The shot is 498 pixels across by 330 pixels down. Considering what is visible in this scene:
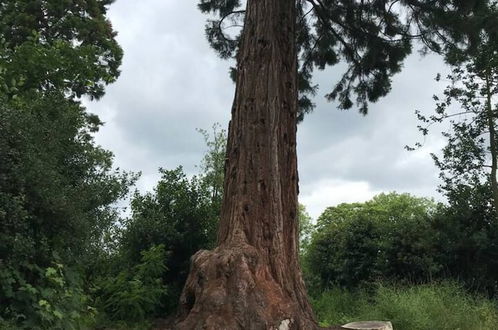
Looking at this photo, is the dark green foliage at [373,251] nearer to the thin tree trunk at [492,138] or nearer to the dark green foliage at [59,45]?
the thin tree trunk at [492,138]

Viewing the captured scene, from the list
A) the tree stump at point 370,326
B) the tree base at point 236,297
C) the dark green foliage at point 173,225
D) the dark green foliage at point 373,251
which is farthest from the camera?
the dark green foliage at point 373,251

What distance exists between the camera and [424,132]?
490 inches

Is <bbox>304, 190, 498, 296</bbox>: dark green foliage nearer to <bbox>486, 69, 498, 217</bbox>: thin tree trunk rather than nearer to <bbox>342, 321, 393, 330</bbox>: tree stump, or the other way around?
<bbox>486, 69, 498, 217</bbox>: thin tree trunk

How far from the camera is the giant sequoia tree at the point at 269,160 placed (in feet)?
16.2

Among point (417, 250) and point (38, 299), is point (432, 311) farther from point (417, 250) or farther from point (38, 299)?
point (38, 299)

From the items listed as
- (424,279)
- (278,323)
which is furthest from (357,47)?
(278,323)

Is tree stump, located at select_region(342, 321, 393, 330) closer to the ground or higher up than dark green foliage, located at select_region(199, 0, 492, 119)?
closer to the ground

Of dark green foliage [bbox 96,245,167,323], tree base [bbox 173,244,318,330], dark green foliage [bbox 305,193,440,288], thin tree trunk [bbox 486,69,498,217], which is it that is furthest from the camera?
thin tree trunk [bbox 486,69,498,217]

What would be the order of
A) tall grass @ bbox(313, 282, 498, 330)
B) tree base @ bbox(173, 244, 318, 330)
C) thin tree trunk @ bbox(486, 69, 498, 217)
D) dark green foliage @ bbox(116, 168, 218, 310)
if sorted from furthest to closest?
thin tree trunk @ bbox(486, 69, 498, 217) < dark green foliage @ bbox(116, 168, 218, 310) < tall grass @ bbox(313, 282, 498, 330) < tree base @ bbox(173, 244, 318, 330)

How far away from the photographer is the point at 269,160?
6109 mm

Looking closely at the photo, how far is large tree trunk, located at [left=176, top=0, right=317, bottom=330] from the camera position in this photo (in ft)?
16.0

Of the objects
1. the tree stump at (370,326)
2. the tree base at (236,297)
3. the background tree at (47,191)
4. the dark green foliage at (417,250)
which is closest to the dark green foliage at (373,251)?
the dark green foliage at (417,250)

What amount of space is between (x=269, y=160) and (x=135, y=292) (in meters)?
3.39

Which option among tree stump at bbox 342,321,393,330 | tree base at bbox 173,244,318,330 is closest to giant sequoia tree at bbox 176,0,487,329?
tree base at bbox 173,244,318,330
